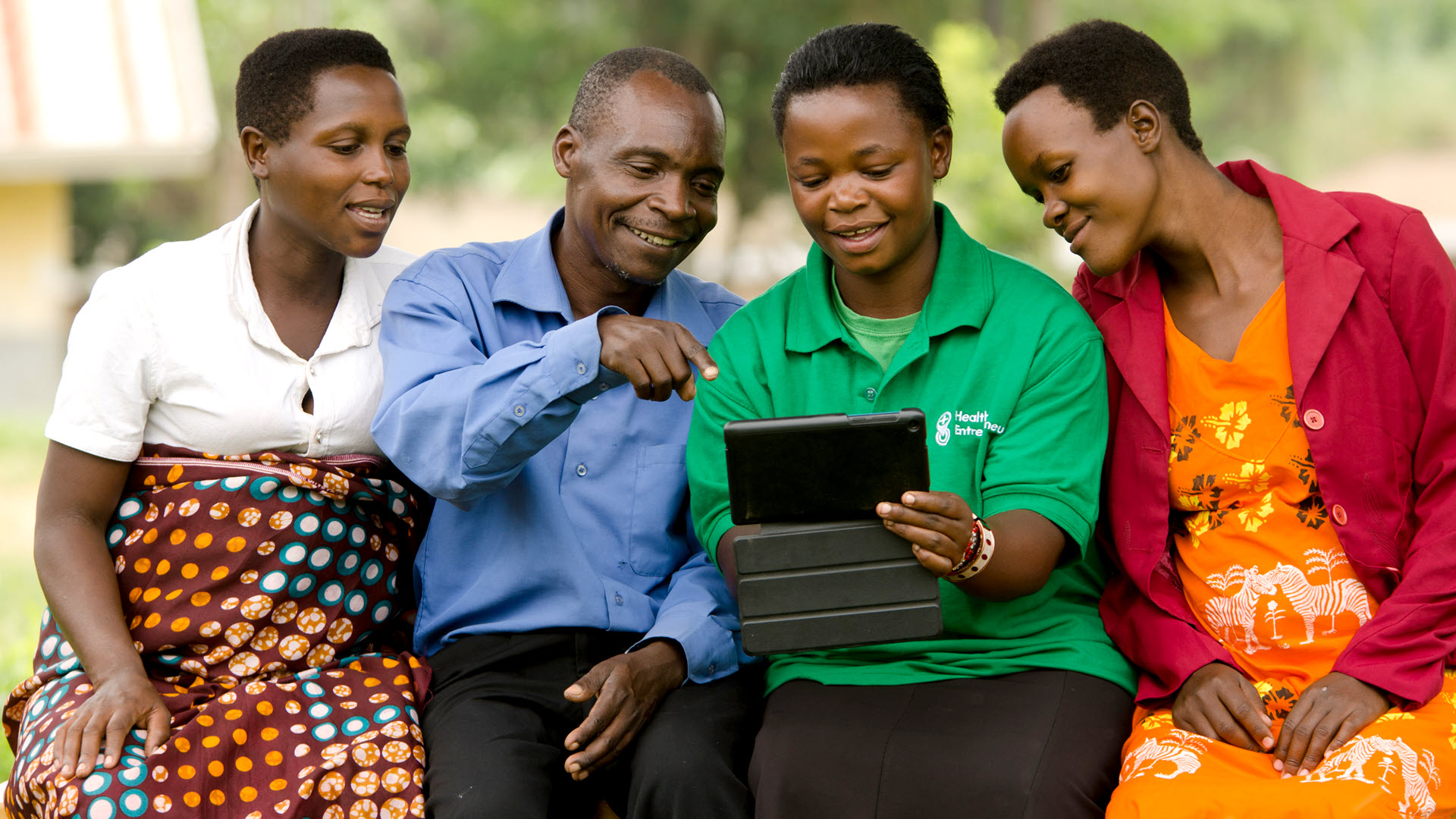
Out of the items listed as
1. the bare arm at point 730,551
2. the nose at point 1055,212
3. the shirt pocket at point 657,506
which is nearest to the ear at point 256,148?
the shirt pocket at point 657,506

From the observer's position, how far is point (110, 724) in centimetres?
256

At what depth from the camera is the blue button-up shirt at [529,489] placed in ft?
9.04

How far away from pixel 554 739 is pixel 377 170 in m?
1.33

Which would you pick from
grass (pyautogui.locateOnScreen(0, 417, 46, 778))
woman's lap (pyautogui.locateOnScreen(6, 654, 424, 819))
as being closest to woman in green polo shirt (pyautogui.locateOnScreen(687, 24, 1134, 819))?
woman's lap (pyautogui.locateOnScreen(6, 654, 424, 819))

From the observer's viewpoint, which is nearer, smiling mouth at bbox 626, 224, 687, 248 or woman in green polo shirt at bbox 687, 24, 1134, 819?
woman in green polo shirt at bbox 687, 24, 1134, 819

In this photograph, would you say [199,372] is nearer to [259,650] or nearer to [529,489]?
[259,650]

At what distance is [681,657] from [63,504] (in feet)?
4.43

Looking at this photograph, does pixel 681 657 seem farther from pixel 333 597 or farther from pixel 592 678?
pixel 333 597

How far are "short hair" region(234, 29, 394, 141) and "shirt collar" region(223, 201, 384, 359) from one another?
0.20 m

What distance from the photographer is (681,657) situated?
9.20 feet

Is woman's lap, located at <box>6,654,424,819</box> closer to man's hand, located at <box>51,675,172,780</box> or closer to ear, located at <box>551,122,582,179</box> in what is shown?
man's hand, located at <box>51,675,172,780</box>

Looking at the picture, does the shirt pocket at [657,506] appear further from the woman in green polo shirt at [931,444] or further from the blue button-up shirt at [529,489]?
the woman in green polo shirt at [931,444]

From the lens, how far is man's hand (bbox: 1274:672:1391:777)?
237 cm

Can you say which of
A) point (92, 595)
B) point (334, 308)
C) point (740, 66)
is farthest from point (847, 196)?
point (740, 66)
